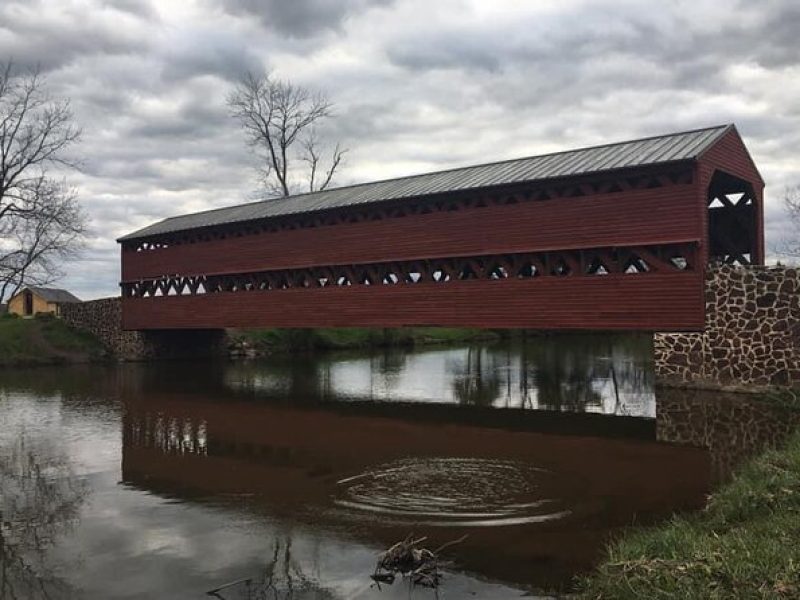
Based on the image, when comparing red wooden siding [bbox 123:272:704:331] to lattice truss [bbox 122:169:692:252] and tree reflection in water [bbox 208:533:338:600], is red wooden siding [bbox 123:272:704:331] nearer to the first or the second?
lattice truss [bbox 122:169:692:252]

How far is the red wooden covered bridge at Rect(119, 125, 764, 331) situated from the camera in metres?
15.8

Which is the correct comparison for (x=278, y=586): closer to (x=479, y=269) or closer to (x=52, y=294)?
(x=479, y=269)

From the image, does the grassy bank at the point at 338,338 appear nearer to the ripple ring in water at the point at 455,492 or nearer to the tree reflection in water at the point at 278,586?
the ripple ring in water at the point at 455,492

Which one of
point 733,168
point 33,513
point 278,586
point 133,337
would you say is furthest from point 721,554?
point 133,337

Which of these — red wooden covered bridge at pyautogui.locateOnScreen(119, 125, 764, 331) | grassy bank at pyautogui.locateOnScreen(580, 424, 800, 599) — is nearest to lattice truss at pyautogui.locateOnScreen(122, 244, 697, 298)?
red wooden covered bridge at pyautogui.locateOnScreen(119, 125, 764, 331)

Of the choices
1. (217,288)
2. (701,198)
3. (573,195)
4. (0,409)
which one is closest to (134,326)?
(217,288)

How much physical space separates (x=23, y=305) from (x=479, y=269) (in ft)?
137

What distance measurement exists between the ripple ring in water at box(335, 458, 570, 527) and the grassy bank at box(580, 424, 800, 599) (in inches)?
53.6

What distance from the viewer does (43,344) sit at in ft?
102

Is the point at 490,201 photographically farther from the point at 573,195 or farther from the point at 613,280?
the point at 613,280

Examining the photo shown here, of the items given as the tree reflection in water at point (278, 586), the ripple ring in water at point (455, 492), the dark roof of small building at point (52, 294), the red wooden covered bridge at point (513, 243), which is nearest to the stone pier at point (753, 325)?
the red wooden covered bridge at point (513, 243)

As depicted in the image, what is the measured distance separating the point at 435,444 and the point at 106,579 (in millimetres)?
6332

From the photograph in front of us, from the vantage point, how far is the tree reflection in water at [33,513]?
5621 mm

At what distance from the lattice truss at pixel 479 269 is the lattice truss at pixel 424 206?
1.39 m
